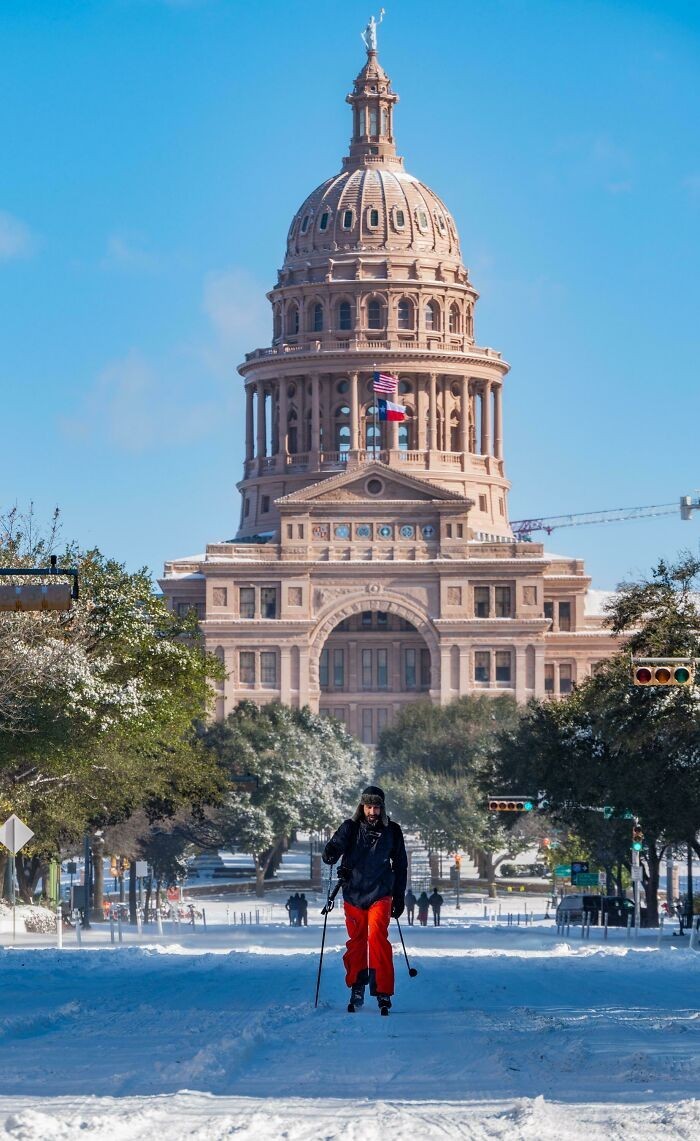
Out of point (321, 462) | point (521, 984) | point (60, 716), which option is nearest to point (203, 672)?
point (60, 716)

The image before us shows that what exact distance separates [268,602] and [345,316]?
107ft

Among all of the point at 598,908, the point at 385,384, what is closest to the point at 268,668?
the point at 385,384

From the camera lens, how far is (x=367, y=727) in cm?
17988

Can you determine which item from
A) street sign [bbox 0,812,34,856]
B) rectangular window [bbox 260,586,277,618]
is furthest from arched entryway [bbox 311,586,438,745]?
street sign [bbox 0,812,34,856]

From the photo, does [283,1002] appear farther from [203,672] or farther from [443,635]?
[443,635]

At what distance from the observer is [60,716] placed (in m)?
56.1

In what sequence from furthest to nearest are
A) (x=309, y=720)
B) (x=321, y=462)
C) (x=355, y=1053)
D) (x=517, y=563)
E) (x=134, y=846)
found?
(x=321, y=462) < (x=517, y=563) < (x=309, y=720) < (x=134, y=846) < (x=355, y=1053)

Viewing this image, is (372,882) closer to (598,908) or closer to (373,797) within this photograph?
(373,797)

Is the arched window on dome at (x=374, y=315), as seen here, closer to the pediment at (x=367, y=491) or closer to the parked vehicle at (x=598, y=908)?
the pediment at (x=367, y=491)

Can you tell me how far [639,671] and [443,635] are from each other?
13828 cm

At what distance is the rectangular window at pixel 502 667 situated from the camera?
573 ft

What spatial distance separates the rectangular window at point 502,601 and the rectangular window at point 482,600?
1.94 feet

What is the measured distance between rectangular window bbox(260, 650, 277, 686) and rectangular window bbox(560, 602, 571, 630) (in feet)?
73.6

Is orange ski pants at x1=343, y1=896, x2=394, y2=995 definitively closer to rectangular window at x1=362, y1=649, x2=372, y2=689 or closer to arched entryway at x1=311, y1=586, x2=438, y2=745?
arched entryway at x1=311, y1=586, x2=438, y2=745
